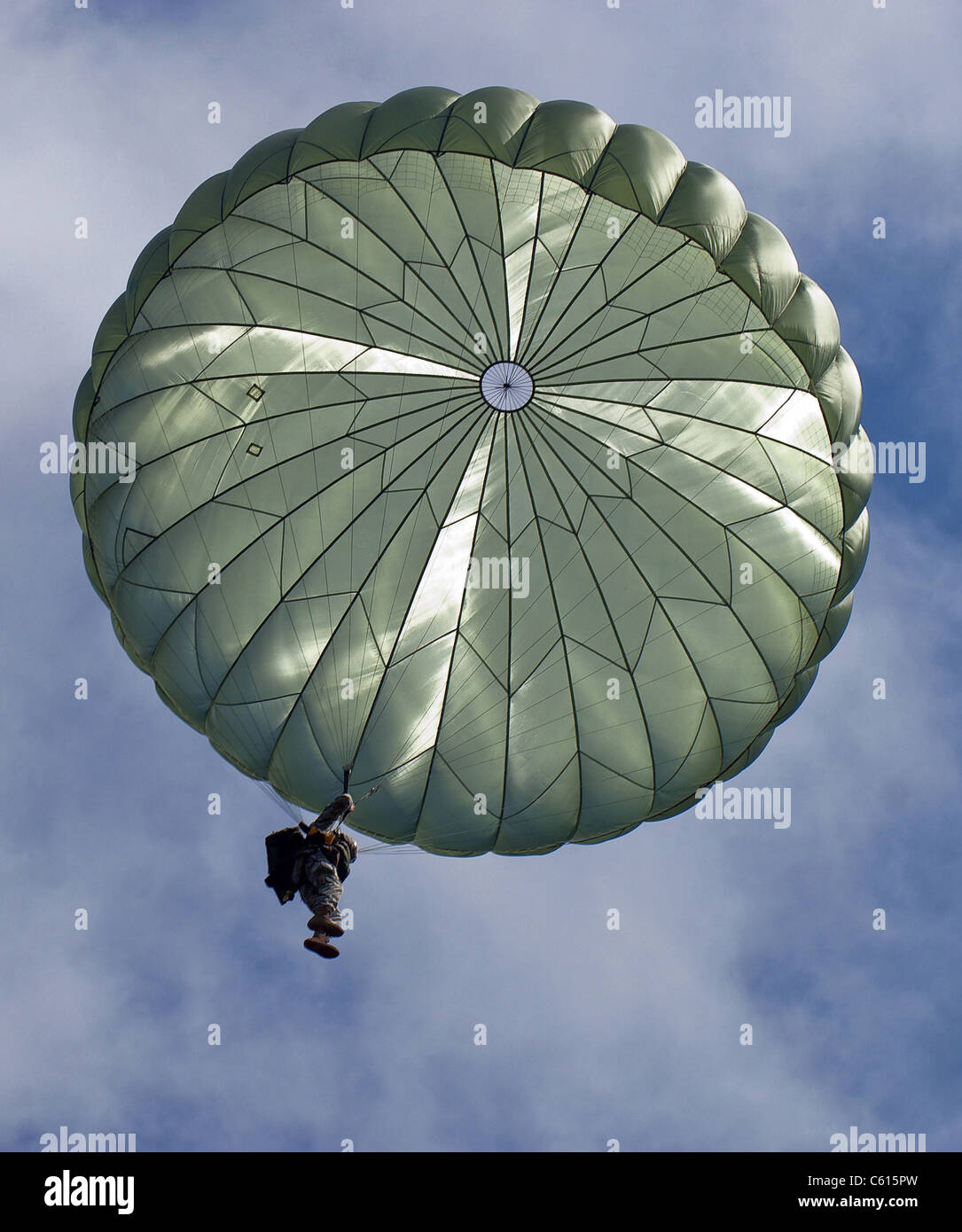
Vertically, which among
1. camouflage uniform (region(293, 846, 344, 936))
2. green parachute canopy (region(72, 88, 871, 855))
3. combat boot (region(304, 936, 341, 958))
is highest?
green parachute canopy (region(72, 88, 871, 855))

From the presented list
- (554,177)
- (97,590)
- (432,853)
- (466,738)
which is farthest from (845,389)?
(97,590)

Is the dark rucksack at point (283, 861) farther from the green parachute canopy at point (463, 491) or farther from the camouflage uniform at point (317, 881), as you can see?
the green parachute canopy at point (463, 491)

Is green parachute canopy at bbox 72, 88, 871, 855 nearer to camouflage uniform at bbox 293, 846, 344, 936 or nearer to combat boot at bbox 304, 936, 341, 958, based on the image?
camouflage uniform at bbox 293, 846, 344, 936

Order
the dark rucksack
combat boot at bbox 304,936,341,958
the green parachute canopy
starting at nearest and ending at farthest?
combat boot at bbox 304,936,341,958 < the dark rucksack < the green parachute canopy

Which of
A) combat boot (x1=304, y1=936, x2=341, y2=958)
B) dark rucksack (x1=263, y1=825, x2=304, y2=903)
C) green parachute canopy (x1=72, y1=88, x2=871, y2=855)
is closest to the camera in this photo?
combat boot (x1=304, y1=936, x2=341, y2=958)

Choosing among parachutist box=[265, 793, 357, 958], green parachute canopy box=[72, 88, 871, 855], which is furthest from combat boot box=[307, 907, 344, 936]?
green parachute canopy box=[72, 88, 871, 855]

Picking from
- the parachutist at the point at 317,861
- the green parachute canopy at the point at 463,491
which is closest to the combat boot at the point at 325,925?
the parachutist at the point at 317,861

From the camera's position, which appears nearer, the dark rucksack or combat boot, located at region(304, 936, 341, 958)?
combat boot, located at region(304, 936, 341, 958)

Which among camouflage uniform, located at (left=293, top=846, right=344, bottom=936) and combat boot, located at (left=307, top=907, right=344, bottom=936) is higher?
camouflage uniform, located at (left=293, top=846, right=344, bottom=936)
